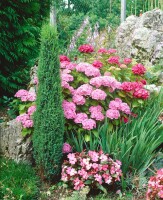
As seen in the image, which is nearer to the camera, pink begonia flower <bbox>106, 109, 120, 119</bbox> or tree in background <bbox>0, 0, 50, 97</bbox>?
pink begonia flower <bbox>106, 109, 120, 119</bbox>

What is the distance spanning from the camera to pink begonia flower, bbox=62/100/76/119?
15.8 feet

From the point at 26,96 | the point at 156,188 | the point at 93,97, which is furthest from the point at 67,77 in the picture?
the point at 156,188

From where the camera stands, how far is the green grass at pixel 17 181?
423cm

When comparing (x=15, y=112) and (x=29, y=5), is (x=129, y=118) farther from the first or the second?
(x=29, y=5)

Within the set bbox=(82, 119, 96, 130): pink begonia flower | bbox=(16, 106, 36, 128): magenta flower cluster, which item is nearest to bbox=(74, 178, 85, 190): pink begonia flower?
bbox=(82, 119, 96, 130): pink begonia flower

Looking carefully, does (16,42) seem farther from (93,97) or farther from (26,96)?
(93,97)

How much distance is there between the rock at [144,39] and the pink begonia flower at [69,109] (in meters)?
3.09

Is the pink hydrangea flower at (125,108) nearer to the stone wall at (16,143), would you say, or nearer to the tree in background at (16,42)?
the stone wall at (16,143)

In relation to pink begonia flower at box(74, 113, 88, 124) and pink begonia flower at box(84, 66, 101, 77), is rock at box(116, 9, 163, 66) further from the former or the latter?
pink begonia flower at box(74, 113, 88, 124)

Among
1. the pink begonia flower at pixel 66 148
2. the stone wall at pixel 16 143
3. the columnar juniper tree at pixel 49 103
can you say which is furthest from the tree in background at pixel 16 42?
the pink begonia flower at pixel 66 148

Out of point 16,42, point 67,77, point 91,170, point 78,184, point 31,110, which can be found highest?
point 16,42

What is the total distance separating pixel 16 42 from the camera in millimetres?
6738

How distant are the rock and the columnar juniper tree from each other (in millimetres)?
3412

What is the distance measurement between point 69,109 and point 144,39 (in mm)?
3767
